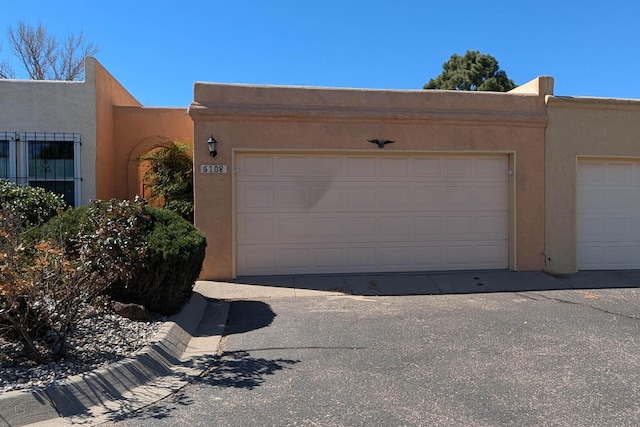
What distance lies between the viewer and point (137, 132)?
38.3 feet

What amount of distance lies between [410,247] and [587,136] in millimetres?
4322

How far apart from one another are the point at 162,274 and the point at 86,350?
1.55 meters

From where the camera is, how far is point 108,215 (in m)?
6.11

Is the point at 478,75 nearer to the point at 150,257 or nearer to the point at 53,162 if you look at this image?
the point at 53,162

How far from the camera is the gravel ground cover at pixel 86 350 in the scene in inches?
164

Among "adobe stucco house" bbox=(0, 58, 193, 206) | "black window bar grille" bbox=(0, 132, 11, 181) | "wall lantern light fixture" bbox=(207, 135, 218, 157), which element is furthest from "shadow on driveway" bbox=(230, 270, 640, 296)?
"black window bar grille" bbox=(0, 132, 11, 181)

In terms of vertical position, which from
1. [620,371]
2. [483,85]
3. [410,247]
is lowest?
[620,371]

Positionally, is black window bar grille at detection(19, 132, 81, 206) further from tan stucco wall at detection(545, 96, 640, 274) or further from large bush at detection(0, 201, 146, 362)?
tan stucco wall at detection(545, 96, 640, 274)

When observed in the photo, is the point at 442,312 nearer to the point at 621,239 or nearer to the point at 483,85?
the point at 621,239

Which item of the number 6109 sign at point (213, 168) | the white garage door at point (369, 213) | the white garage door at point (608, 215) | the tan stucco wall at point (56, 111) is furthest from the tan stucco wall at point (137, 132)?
the white garage door at point (608, 215)

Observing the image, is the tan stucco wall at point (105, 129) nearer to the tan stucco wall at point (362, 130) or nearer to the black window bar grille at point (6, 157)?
the black window bar grille at point (6, 157)

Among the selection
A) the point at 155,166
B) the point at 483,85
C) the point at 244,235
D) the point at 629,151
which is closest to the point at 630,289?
the point at 629,151

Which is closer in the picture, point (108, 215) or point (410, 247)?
point (108, 215)

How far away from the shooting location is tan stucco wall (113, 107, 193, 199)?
11617 mm
